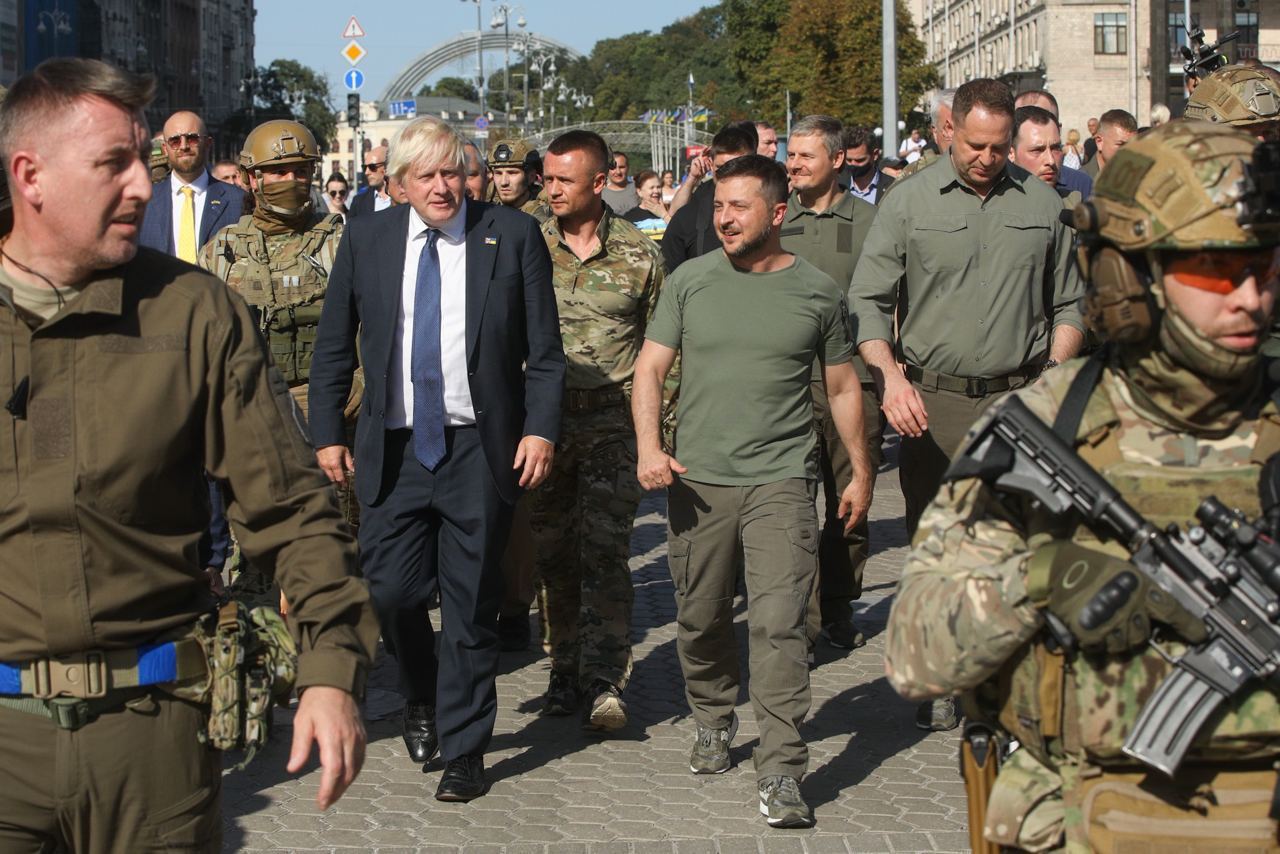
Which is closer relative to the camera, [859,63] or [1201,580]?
[1201,580]

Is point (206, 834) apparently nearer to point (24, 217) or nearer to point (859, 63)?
point (24, 217)

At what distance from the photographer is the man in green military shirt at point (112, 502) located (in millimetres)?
3363

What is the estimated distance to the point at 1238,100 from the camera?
668 centimetres

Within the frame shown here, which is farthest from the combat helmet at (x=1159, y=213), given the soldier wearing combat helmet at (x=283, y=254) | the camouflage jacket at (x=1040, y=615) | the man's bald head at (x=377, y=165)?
the man's bald head at (x=377, y=165)

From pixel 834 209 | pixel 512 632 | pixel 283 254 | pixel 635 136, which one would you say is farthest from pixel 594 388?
pixel 635 136

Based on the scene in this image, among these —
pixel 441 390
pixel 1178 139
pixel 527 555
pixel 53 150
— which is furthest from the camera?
pixel 527 555

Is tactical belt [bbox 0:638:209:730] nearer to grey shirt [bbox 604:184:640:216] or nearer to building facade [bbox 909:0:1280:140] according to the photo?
grey shirt [bbox 604:184:640:216]

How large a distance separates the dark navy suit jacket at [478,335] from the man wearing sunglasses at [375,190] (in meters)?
6.93

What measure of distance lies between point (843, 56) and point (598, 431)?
54888 mm

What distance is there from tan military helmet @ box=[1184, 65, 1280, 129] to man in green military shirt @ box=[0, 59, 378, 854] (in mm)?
4292

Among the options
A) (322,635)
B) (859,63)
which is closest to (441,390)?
(322,635)

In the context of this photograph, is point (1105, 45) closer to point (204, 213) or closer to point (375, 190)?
point (375, 190)

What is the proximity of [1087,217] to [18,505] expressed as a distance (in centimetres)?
202

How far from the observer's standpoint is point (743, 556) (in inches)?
265
